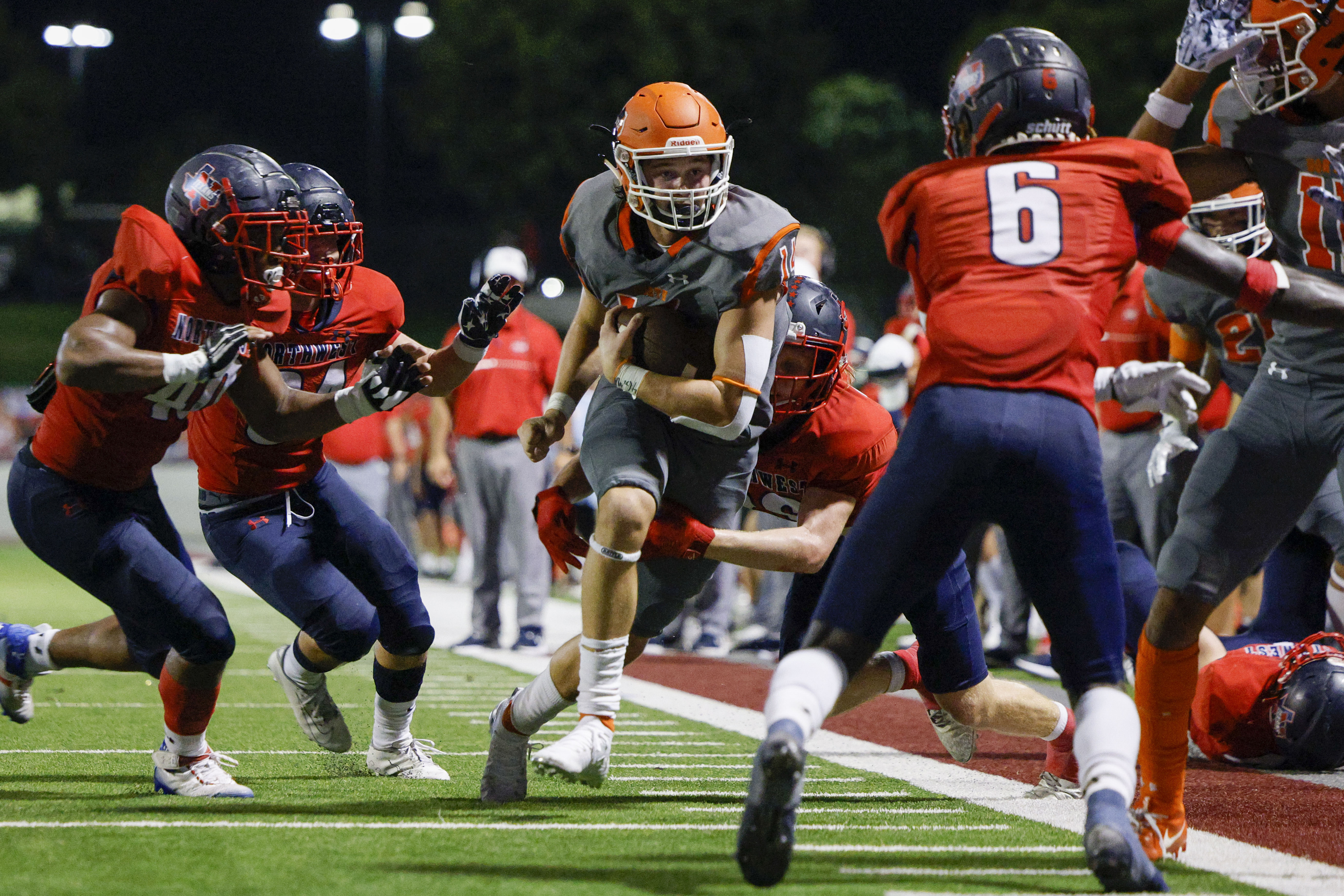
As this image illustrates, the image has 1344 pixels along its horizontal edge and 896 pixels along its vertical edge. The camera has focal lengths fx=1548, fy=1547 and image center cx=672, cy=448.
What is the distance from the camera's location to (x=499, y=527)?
8773mm

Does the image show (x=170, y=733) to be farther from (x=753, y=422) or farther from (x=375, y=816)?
(x=753, y=422)

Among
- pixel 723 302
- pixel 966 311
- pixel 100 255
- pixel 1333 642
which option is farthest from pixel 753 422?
pixel 100 255

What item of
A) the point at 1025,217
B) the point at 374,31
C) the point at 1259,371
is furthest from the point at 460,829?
the point at 374,31

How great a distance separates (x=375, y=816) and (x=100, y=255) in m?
37.8

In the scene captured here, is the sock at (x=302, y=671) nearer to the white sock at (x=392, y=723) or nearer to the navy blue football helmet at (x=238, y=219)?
the white sock at (x=392, y=723)

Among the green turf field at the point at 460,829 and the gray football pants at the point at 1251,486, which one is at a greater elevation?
the gray football pants at the point at 1251,486

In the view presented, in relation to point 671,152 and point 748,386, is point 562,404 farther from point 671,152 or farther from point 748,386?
point 671,152

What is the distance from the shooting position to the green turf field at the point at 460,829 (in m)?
2.94

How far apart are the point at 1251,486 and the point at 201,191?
2648mm

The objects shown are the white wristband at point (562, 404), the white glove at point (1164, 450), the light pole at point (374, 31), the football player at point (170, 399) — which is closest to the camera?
the football player at point (170, 399)

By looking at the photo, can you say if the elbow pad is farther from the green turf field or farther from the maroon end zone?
the maroon end zone

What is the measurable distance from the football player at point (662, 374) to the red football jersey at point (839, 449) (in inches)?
11.3

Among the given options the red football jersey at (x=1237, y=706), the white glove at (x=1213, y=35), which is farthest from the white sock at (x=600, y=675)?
→ the red football jersey at (x=1237, y=706)

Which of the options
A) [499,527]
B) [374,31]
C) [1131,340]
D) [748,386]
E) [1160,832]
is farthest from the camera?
[374,31]
